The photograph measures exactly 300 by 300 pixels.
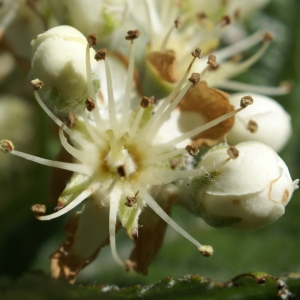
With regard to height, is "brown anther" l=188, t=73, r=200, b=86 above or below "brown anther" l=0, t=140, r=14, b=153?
above

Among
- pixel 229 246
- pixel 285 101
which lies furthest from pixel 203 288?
pixel 285 101

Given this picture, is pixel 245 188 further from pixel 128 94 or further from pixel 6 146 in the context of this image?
pixel 6 146

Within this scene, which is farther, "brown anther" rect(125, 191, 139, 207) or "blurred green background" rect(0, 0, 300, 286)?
"blurred green background" rect(0, 0, 300, 286)

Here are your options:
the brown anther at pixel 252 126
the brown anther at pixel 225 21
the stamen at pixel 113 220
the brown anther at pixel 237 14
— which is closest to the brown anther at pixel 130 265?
the stamen at pixel 113 220

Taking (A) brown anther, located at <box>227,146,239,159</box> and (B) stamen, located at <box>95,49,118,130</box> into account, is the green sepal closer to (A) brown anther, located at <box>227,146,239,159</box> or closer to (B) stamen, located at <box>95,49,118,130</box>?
(B) stamen, located at <box>95,49,118,130</box>

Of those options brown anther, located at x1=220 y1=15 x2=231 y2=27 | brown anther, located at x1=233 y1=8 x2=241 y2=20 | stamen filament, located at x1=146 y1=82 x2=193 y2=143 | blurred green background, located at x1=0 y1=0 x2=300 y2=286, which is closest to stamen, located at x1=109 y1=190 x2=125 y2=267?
stamen filament, located at x1=146 y1=82 x2=193 y2=143

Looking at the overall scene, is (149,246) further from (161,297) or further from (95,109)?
(95,109)
